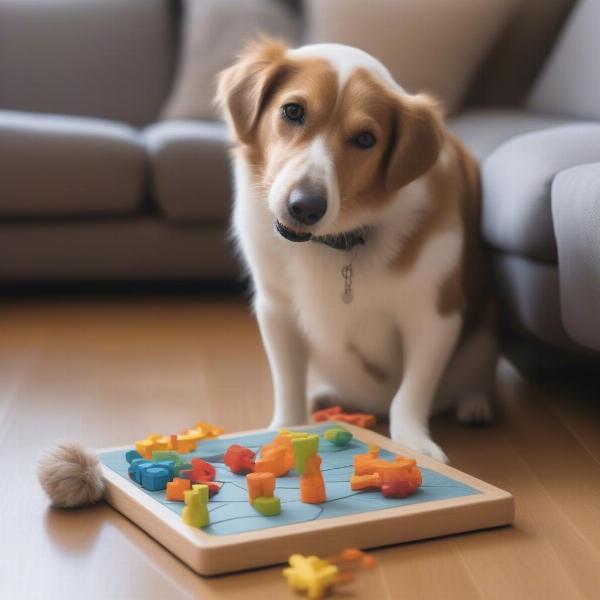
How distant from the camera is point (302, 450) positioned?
1694 mm

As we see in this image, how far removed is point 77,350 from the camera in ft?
9.13

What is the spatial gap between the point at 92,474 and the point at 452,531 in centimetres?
58

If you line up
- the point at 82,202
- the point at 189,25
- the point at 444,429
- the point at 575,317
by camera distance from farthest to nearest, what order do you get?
the point at 189,25, the point at 82,202, the point at 444,429, the point at 575,317

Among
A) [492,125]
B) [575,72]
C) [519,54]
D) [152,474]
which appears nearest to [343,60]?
[152,474]

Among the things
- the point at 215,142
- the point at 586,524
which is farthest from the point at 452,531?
the point at 215,142

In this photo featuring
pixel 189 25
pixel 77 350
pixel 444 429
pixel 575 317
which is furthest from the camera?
pixel 189 25

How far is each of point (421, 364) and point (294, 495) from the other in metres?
0.50

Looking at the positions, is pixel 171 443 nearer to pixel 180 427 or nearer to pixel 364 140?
pixel 180 427

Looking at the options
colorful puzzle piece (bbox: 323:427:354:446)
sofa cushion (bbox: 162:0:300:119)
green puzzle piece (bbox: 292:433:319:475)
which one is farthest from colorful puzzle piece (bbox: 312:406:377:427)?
sofa cushion (bbox: 162:0:300:119)

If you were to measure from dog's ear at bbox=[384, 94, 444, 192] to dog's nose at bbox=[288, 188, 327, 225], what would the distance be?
0.71ft

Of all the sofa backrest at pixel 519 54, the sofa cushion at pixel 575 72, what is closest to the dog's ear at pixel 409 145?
the sofa cushion at pixel 575 72

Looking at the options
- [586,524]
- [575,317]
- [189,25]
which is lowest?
[586,524]

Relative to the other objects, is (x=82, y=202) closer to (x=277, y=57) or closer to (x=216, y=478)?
(x=277, y=57)

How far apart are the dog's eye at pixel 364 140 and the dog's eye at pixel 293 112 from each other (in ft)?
0.34
